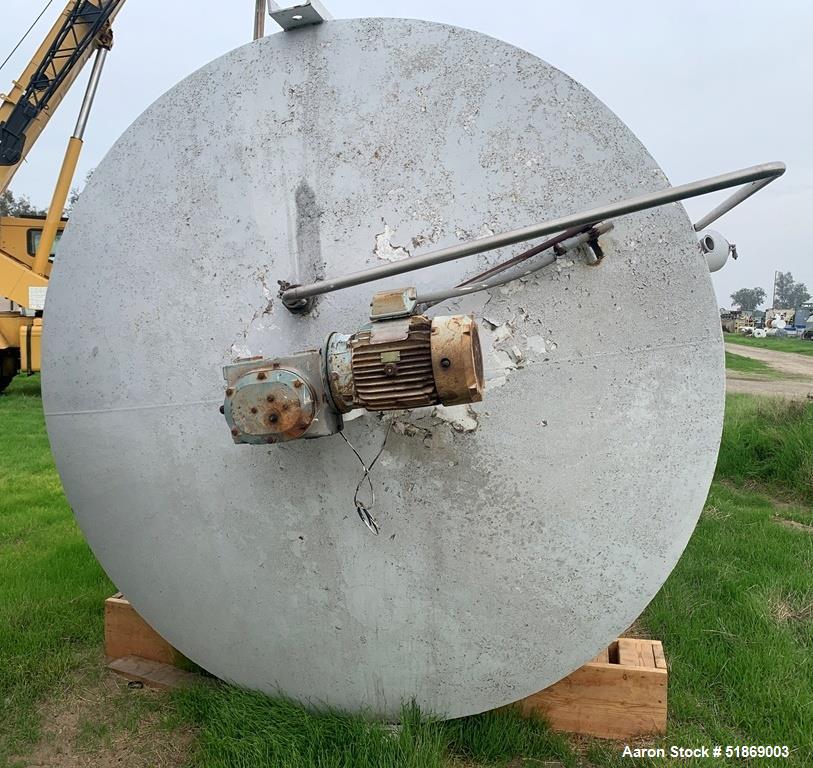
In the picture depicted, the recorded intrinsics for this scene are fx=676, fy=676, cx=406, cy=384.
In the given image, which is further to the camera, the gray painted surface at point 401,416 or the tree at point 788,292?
the tree at point 788,292

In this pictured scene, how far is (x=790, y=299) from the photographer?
287ft

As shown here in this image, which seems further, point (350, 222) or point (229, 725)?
point (229, 725)

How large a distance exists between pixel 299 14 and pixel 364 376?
3.27 ft

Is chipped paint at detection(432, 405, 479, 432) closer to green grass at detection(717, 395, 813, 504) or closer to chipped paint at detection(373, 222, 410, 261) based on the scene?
chipped paint at detection(373, 222, 410, 261)

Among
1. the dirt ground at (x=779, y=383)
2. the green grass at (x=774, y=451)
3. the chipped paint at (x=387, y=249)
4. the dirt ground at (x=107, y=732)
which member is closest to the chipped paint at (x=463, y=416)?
the chipped paint at (x=387, y=249)

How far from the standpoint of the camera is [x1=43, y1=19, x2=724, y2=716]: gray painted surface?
1.61 meters

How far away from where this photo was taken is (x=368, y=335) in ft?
4.64

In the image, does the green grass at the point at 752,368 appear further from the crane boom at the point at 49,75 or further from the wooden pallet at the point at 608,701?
the wooden pallet at the point at 608,701

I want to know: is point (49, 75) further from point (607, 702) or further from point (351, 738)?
point (607, 702)

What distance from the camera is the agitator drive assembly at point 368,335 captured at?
62.9 inches

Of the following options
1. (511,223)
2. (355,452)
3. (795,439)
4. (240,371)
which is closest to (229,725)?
(355,452)

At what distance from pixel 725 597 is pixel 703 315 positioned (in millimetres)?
1787

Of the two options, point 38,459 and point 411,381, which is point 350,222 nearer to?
point 411,381

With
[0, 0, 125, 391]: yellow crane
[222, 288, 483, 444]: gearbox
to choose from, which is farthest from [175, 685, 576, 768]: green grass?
[0, 0, 125, 391]: yellow crane
